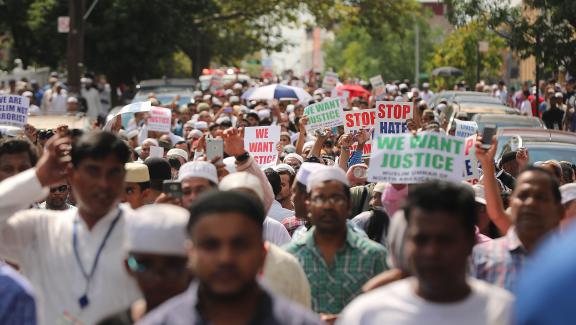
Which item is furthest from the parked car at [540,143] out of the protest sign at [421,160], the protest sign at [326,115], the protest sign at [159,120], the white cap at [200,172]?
the white cap at [200,172]

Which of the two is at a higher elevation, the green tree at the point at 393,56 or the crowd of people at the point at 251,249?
the green tree at the point at 393,56

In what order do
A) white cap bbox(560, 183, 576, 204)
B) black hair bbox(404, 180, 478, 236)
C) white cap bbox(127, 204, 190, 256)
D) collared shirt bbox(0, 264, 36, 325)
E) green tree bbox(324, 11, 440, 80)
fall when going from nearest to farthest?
1. black hair bbox(404, 180, 478, 236)
2. white cap bbox(127, 204, 190, 256)
3. collared shirt bbox(0, 264, 36, 325)
4. white cap bbox(560, 183, 576, 204)
5. green tree bbox(324, 11, 440, 80)

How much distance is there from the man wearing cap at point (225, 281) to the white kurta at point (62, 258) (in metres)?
1.14

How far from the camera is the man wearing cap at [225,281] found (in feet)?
13.8

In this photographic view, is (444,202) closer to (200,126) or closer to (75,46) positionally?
(200,126)

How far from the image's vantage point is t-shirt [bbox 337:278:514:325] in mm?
4285

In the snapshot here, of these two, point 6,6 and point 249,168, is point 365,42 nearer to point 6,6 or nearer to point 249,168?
point 6,6

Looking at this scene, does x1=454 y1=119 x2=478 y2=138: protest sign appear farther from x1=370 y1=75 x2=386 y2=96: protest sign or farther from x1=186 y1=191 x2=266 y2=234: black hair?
x1=370 y1=75 x2=386 y2=96: protest sign

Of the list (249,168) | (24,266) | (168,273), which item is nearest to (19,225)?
(24,266)

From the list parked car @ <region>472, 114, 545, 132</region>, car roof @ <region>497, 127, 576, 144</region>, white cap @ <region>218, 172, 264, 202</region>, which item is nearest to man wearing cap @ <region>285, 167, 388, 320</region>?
white cap @ <region>218, 172, 264, 202</region>

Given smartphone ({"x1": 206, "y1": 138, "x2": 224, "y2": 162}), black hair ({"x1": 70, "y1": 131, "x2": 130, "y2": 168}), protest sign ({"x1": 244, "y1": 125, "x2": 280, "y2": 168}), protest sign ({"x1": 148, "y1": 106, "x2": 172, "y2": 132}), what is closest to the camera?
black hair ({"x1": 70, "y1": 131, "x2": 130, "y2": 168})

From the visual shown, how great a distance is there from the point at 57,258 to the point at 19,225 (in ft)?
0.86

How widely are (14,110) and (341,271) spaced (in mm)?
7948

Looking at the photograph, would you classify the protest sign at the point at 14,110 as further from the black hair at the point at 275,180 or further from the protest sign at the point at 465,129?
the protest sign at the point at 465,129
